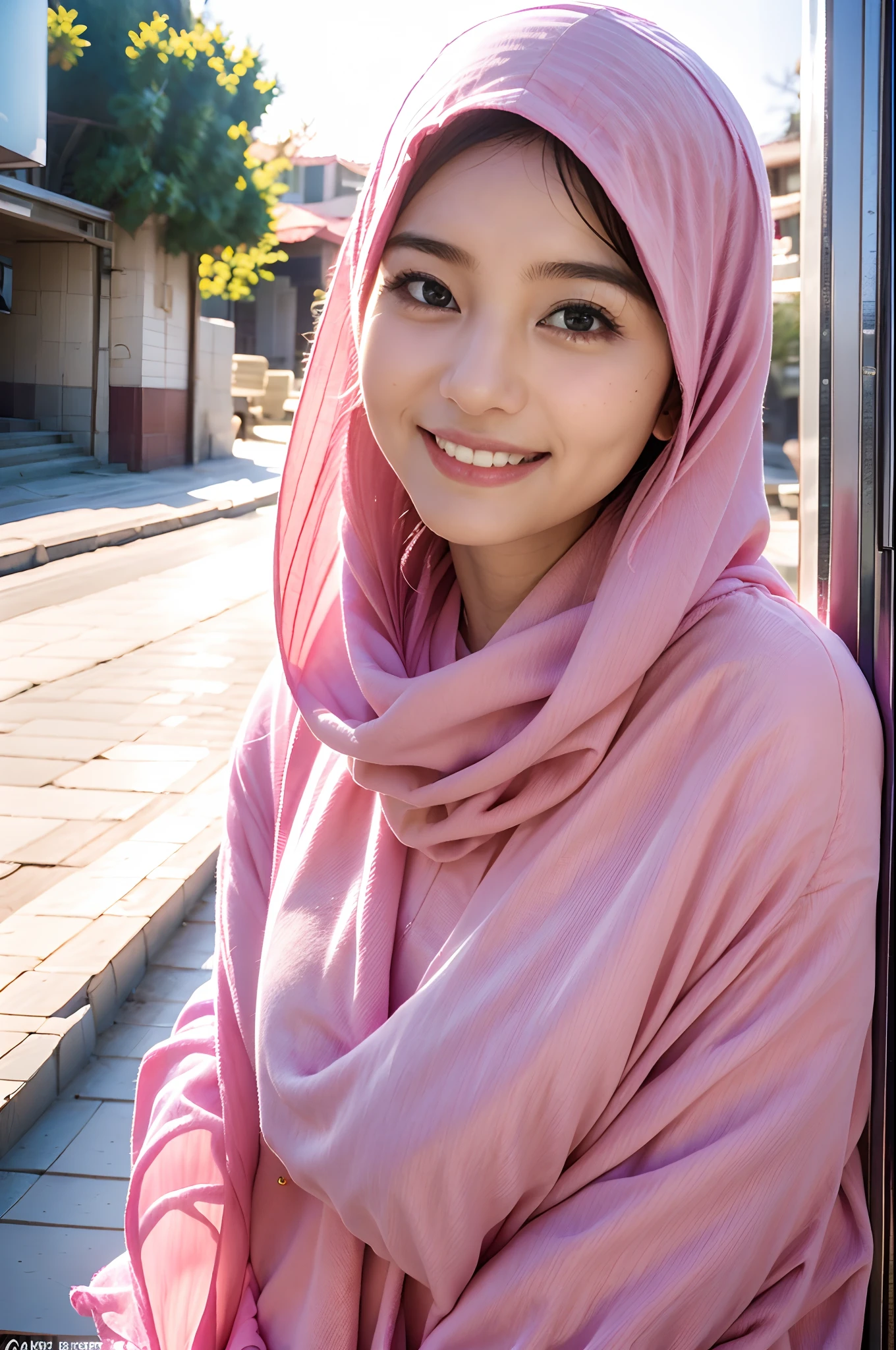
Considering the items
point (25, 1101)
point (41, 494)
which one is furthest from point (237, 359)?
point (25, 1101)

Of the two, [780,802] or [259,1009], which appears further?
[259,1009]

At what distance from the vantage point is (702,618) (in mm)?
1072

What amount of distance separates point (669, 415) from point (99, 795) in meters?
2.92

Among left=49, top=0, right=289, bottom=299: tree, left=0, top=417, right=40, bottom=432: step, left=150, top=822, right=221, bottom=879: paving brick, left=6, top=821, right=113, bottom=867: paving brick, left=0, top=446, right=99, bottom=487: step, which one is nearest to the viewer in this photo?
left=150, top=822, right=221, bottom=879: paving brick

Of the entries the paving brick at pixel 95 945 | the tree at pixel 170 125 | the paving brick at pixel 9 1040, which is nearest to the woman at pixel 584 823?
the paving brick at pixel 9 1040

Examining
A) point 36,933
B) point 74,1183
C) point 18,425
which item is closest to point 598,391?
point 74,1183

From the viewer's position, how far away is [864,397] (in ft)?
3.76

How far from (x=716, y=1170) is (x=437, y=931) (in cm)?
33

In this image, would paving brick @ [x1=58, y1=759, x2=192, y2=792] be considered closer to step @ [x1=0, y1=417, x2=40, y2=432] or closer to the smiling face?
the smiling face

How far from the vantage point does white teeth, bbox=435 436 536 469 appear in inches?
42.5

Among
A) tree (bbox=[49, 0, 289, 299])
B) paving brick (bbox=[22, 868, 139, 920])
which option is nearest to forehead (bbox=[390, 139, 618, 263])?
paving brick (bbox=[22, 868, 139, 920])

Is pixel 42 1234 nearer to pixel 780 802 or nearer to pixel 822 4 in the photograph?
pixel 780 802

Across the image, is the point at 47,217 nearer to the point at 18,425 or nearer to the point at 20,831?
the point at 18,425

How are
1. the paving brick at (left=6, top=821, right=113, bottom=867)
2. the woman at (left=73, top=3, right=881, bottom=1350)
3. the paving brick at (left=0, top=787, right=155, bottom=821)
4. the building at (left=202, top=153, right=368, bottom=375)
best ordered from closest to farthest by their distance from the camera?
1. the woman at (left=73, top=3, right=881, bottom=1350)
2. the paving brick at (left=6, top=821, right=113, bottom=867)
3. the paving brick at (left=0, top=787, right=155, bottom=821)
4. the building at (left=202, top=153, right=368, bottom=375)
